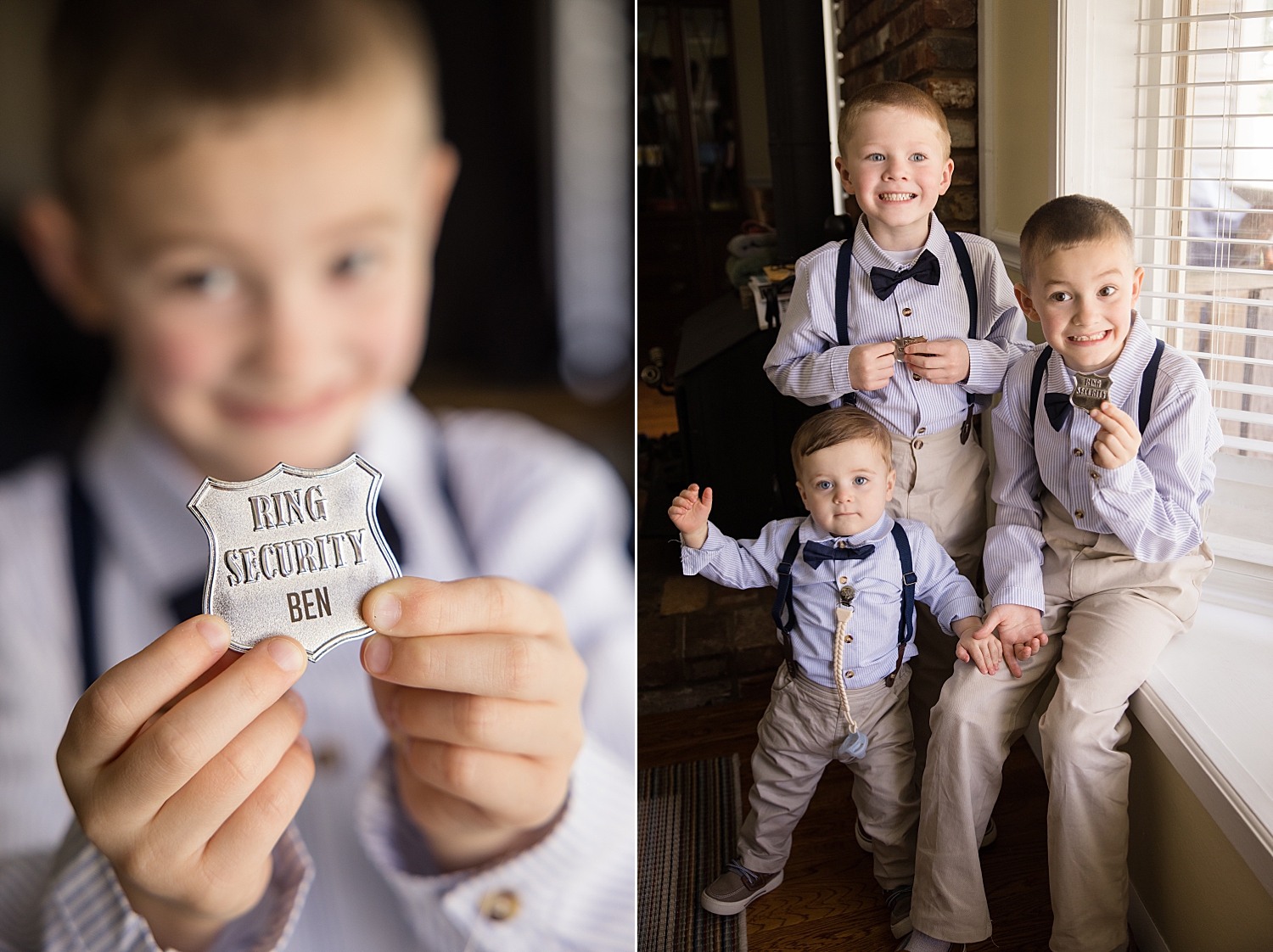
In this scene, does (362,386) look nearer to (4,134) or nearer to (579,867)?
(4,134)

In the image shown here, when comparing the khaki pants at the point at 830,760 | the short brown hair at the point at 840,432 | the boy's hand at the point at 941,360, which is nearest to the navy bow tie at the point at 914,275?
the boy's hand at the point at 941,360

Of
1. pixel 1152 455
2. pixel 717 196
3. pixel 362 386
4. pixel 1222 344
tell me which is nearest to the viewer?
pixel 362 386

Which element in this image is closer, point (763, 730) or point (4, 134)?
point (4, 134)

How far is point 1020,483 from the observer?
4.81 feet

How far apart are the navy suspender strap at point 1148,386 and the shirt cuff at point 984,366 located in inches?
9.6

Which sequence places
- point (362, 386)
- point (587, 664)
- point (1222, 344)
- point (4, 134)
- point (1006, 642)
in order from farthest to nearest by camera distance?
point (1222, 344), point (1006, 642), point (587, 664), point (362, 386), point (4, 134)

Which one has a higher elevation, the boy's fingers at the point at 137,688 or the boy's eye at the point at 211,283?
the boy's eye at the point at 211,283

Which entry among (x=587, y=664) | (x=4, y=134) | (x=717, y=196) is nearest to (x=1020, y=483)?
(x=587, y=664)

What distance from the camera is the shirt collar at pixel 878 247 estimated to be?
152 centimetres

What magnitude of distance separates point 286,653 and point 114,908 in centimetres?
32

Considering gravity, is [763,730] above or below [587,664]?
below

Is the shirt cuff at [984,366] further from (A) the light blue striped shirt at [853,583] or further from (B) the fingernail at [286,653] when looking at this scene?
(B) the fingernail at [286,653]

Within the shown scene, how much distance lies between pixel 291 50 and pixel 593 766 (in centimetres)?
73

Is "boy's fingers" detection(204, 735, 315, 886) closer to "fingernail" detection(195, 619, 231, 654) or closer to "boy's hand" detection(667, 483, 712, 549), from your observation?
"fingernail" detection(195, 619, 231, 654)
